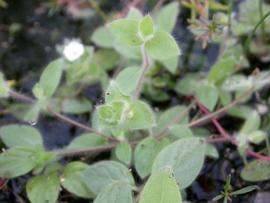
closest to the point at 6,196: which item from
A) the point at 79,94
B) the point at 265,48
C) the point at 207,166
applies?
the point at 79,94

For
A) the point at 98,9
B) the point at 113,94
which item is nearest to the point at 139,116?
the point at 113,94

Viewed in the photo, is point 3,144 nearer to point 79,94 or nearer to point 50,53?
point 79,94

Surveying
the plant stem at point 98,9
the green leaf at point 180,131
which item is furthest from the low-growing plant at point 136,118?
the plant stem at point 98,9

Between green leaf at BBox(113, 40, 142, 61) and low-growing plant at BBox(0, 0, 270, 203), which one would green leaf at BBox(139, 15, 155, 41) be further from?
green leaf at BBox(113, 40, 142, 61)

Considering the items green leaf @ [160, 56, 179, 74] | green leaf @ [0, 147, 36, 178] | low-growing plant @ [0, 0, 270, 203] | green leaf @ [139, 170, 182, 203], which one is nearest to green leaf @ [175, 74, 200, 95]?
low-growing plant @ [0, 0, 270, 203]

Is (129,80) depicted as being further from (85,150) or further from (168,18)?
(168,18)

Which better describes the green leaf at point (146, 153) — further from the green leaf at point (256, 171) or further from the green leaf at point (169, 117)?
the green leaf at point (256, 171)
